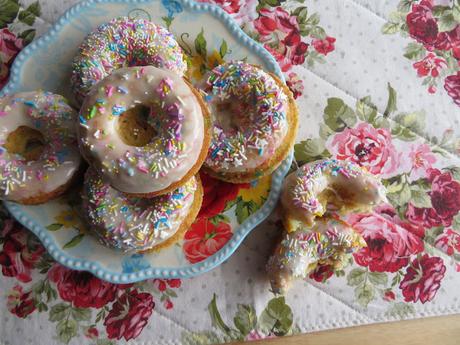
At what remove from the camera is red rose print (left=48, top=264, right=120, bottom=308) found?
1.07 metres

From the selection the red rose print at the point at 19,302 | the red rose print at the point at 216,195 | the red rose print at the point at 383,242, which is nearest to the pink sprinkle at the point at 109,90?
the red rose print at the point at 216,195

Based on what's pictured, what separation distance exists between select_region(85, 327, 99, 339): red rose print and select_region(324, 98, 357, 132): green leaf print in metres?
→ 0.75

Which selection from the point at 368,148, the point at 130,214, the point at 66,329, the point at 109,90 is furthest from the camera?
the point at 368,148

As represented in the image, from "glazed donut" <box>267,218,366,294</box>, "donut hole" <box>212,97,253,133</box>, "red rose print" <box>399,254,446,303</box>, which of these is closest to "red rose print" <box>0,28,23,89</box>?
"donut hole" <box>212,97,253,133</box>

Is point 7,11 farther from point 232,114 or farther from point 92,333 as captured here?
point 92,333

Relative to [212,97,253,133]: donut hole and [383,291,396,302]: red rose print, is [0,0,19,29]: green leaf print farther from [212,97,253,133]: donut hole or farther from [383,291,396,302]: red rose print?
[383,291,396,302]: red rose print

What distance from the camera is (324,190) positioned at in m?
1.05

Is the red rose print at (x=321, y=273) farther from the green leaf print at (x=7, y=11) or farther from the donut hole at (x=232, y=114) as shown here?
the green leaf print at (x=7, y=11)

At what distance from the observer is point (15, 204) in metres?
1.00

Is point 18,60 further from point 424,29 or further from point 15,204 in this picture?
point 424,29

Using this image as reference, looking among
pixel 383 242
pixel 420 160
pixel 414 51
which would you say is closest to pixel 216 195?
pixel 383 242

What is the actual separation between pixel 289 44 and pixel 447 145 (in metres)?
0.50

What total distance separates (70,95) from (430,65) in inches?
37.0

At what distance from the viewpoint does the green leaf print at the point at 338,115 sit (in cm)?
117
